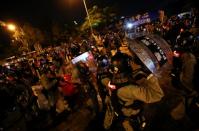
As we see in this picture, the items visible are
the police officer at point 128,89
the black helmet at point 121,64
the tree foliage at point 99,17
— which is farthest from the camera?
the tree foliage at point 99,17

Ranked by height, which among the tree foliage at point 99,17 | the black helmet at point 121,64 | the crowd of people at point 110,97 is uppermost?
the tree foliage at point 99,17

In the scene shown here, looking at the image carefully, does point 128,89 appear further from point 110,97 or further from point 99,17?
point 99,17

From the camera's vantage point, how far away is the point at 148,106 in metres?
7.00

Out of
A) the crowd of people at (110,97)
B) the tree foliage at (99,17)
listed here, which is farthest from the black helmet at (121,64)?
the tree foliage at (99,17)

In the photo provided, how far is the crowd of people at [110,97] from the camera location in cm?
357

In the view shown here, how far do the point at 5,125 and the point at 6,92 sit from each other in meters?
1.21

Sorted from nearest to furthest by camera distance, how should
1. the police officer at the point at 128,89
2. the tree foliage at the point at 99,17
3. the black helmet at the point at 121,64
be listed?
the police officer at the point at 128,89, the black helmet at the point at 121,64, the tree foliage at the point at 99,17

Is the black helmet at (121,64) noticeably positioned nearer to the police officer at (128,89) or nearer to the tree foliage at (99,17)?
the police officer at (128,89)

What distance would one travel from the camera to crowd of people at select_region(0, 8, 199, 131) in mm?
3570

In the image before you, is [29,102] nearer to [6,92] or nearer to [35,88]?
[35,88]

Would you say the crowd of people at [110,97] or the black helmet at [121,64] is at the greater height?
the black helmet at [121,64]

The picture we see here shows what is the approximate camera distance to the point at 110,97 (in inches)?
163

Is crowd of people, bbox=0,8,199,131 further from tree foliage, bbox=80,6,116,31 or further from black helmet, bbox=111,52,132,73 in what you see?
tree foliage, bbox=80,6,116,31

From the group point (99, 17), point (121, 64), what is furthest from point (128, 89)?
point (99, 17)
